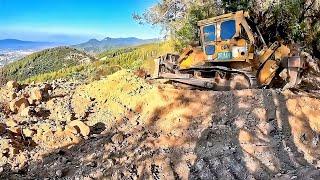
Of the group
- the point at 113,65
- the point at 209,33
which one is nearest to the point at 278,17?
the point at 209,33

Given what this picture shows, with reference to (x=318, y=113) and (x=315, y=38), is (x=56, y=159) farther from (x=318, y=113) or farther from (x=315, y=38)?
(x=315, y=38)

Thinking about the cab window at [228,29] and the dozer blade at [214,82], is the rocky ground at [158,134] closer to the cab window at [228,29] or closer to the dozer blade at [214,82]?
the dozer blade at [214,82]

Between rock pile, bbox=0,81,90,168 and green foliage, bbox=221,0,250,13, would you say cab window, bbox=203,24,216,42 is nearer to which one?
rock pile, bbox=0,81,90,168

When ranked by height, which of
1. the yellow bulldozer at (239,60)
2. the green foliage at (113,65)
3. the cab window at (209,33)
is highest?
the cab window at (209,33)

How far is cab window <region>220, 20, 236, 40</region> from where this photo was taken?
11.6m

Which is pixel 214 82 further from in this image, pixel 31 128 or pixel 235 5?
pixel 235 5

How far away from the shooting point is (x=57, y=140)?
8.49 meters

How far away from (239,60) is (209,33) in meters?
1.19

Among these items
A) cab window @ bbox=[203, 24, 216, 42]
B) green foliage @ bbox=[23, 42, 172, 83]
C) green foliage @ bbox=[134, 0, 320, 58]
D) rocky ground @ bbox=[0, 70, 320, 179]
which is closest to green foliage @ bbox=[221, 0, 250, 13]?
green foliage @ bbox=[134, 0, 320, 58]

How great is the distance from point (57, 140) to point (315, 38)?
35.4 ft

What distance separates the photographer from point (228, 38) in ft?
38.5

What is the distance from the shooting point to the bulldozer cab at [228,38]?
1146 centimetres

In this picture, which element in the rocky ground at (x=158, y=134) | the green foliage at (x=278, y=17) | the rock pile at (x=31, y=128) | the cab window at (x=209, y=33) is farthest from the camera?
the green foliage at (x=278, y=17)

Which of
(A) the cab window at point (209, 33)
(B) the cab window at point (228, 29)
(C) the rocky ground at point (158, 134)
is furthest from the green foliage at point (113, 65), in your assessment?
(B) the cab window at point (228, 29)
